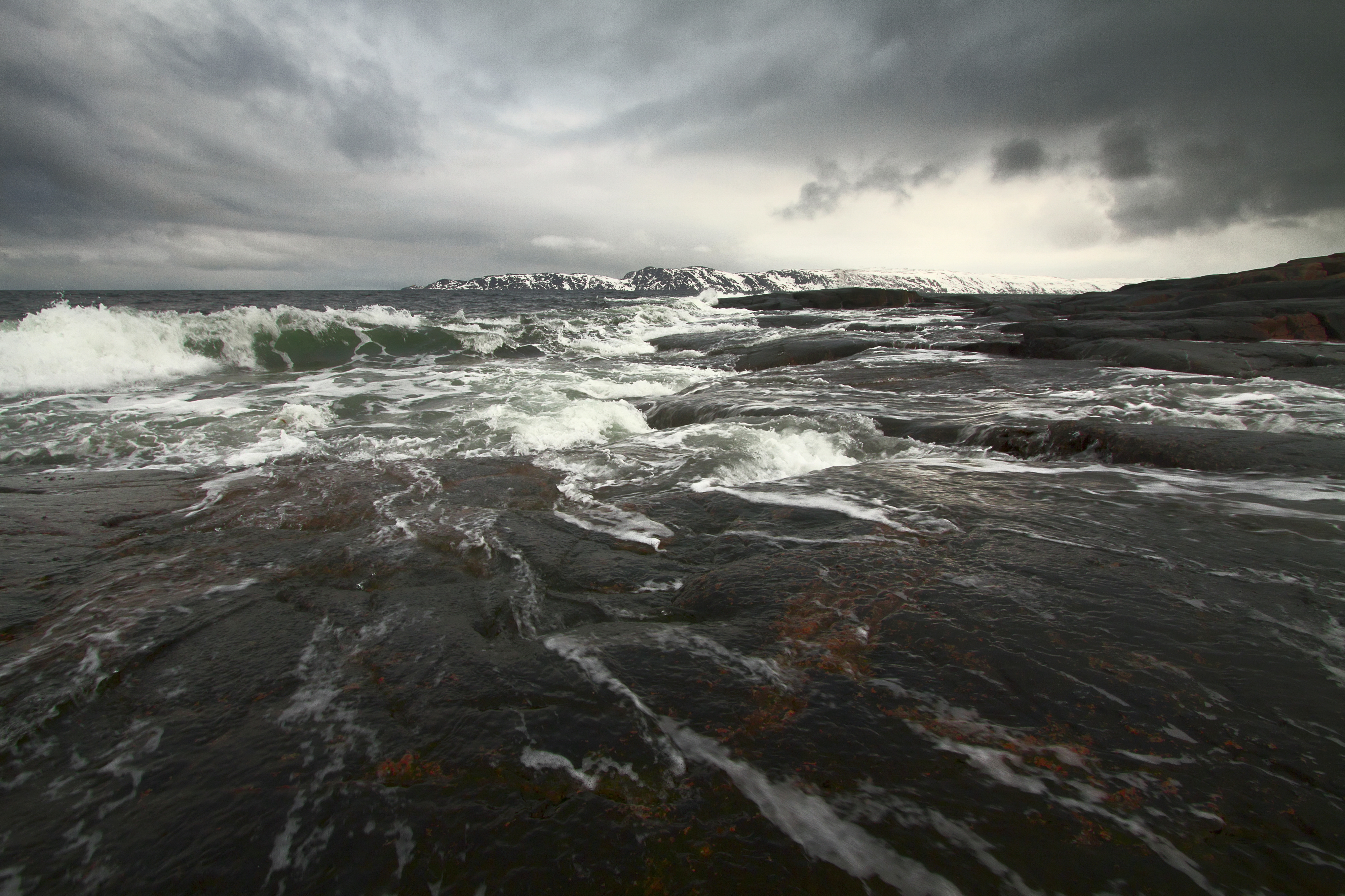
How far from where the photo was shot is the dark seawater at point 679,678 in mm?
1685

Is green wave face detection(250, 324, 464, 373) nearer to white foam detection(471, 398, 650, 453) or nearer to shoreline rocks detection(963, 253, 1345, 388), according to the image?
white foam detection(471, 398, 650, 453)

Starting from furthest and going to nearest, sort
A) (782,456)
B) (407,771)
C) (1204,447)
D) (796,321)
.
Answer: (796,321) → (782,456) → (1204,447) → (407,771)

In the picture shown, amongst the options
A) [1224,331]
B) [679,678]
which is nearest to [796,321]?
[1224,331]

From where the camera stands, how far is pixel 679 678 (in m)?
2.44

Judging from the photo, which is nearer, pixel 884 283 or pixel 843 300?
pixel 843 300

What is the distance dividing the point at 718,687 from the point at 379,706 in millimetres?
1384

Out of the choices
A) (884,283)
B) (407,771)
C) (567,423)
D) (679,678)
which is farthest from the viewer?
(884,283)

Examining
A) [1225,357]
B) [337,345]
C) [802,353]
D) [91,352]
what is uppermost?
[1225,357]

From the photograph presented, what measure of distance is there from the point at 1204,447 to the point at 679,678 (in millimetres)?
5621

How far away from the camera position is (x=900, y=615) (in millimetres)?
2803

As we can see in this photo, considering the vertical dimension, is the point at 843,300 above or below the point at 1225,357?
above

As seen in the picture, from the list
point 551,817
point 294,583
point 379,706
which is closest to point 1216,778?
point 551,817

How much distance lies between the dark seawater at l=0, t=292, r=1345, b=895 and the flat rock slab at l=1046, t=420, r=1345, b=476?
28 cm

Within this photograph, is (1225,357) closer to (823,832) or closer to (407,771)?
(823,832)
